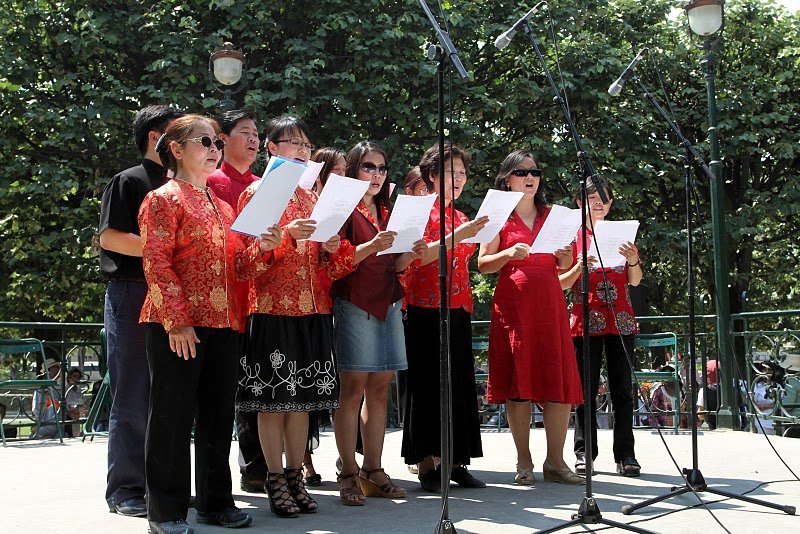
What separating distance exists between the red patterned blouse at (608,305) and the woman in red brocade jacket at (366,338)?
147cm

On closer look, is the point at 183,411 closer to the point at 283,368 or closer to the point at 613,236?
the point at 283,368

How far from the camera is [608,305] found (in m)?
5.92

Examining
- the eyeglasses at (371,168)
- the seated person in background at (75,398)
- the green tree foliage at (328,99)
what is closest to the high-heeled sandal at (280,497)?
the eyeglasses at (371,168)

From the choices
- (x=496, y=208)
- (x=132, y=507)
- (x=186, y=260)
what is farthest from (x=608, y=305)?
(x=132, y=507)

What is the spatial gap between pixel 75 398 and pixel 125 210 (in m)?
6.61

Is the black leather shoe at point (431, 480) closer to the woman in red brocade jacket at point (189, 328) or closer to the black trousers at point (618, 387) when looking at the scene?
the black trousers at point (618, 387)

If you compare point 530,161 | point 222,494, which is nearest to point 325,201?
point 222,494

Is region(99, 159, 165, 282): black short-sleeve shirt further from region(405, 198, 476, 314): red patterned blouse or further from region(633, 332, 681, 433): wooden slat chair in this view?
region(633, 332, 681, 433): wooden slat chair

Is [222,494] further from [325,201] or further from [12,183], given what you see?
[12,183]

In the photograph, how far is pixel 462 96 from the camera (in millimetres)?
14273

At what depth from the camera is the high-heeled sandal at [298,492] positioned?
4574mm

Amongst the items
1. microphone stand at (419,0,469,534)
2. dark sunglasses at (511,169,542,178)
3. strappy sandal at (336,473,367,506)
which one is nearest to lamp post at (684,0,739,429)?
dark sunglasses at (511,169,542,178)

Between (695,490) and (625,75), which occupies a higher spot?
(625,75)

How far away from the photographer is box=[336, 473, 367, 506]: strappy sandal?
4.78m
